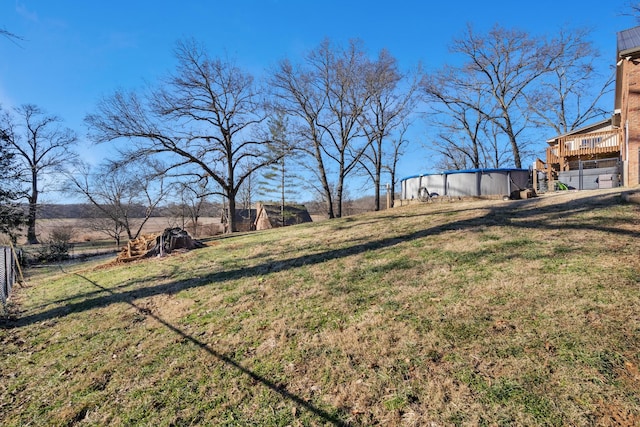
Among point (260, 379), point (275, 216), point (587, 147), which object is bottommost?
point (260, 379)

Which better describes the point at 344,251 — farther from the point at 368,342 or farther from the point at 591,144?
the point at 591,144

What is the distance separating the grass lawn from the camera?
2365mm

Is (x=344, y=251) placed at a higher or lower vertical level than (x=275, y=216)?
lower

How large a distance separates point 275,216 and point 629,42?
24.4 m

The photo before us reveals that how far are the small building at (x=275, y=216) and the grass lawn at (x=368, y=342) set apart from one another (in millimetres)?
22953

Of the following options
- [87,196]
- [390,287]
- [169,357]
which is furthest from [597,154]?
[87,196]

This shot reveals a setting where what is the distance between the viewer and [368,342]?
318 centimetres

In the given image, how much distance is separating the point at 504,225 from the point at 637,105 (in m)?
9.08

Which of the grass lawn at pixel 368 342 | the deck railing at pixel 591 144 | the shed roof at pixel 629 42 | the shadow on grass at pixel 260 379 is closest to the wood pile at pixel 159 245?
the grass lawn at pixel 368 342

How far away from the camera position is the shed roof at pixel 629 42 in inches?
331

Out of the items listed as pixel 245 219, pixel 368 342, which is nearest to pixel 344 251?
pixel 368 342

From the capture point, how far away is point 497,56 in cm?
2123

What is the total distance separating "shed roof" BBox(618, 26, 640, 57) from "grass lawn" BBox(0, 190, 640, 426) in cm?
515

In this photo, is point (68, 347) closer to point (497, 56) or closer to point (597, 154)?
point (597, 154)
